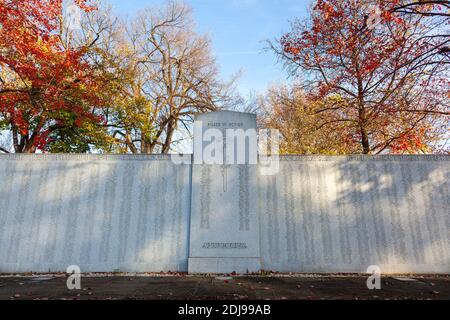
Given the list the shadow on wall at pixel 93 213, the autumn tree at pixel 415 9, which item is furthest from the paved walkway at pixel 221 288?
the autumn tree at pixel 415 9

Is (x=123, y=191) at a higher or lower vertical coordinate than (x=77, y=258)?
higher

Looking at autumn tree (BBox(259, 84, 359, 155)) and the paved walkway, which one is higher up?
autumn tree (BBox(259, 84, 359, 155))

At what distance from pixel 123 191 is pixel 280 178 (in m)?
4.26

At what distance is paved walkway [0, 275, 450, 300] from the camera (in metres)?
4.68

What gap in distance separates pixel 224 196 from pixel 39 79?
→ 857 cm

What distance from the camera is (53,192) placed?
7777 mm

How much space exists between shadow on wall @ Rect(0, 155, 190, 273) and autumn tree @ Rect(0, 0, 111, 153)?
3.37m

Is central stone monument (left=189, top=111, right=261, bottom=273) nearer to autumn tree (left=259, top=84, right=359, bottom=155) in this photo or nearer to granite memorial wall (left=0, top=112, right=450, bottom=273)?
granite memorial wall (left=0, top=112, right=450, bottom=273)

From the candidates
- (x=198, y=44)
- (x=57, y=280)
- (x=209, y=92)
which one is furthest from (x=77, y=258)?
(x=198, y=44)

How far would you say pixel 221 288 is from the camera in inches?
211

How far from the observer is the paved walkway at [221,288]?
468cm

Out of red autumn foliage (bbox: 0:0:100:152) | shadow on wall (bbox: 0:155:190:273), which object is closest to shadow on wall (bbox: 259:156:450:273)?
shadow on wall (bbox: 0:155:190:273)
